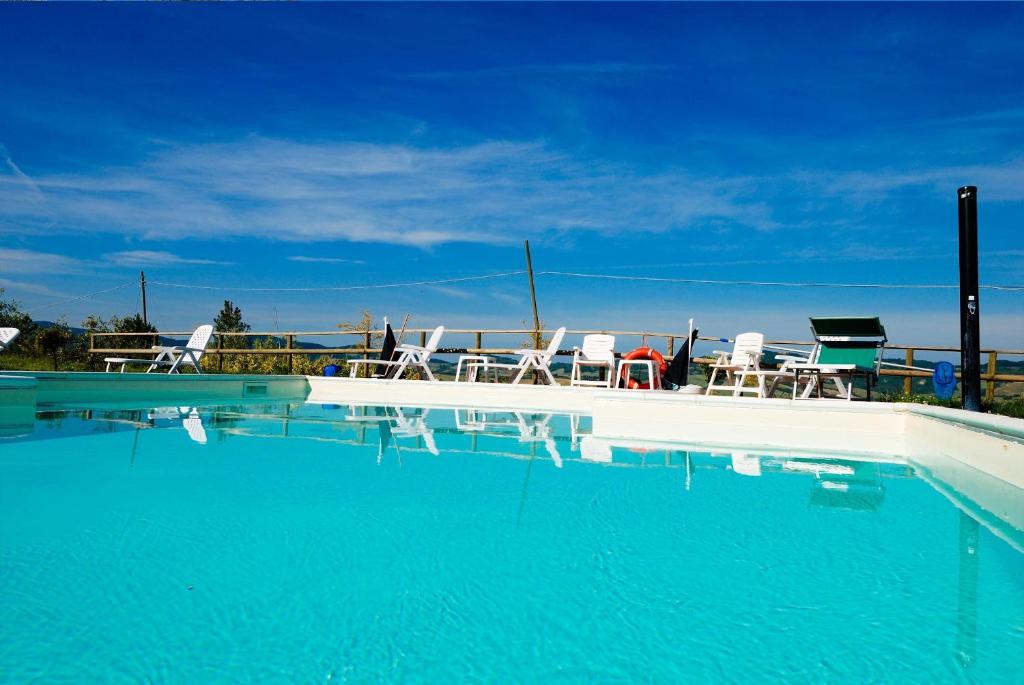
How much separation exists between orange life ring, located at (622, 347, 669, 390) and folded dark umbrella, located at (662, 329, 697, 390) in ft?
0.50

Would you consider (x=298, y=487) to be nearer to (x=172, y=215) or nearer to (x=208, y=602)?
(x=208, y=602)

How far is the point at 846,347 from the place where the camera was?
7.02m

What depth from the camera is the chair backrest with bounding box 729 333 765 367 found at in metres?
7.14

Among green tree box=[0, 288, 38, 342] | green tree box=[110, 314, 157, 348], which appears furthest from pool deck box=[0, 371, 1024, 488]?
green tree box=[0, 288, 38, 342]

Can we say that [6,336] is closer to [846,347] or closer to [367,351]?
[367,351]

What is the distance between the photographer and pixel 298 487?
316cm

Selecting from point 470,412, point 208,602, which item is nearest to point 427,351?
point 470,412

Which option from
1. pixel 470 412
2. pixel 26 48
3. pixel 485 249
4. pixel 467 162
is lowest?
pixel 470 412

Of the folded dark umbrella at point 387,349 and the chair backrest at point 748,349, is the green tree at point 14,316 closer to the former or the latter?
the folded dark umbrella at point 387,349

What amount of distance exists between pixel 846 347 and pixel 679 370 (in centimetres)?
231

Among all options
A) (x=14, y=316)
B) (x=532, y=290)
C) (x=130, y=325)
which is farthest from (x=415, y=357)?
(x=14, y=316)

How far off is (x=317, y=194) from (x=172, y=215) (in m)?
4.72

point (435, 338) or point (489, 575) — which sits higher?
point (435, 338)

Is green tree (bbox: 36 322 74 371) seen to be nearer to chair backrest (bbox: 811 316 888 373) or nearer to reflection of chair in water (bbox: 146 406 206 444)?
reflection of chair in water (bbox: 146 406 206 444)
